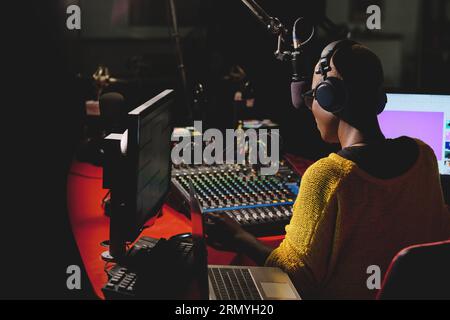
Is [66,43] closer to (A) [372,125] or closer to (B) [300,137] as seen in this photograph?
(A) [372,125]

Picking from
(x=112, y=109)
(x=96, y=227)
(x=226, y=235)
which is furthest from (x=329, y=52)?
(x=112, y=109)

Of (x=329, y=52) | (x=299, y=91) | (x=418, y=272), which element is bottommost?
(x=418, y=272)

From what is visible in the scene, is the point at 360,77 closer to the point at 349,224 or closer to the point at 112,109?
the point at 349,224

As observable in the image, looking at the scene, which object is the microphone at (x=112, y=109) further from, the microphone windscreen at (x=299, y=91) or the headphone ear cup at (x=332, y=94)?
the headphone ear cup at (x=332, y=94)

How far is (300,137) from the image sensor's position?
259 cm

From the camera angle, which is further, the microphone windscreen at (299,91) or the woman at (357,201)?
the microphone windscreen at (299,91)

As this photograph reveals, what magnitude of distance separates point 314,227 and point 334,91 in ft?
1.07

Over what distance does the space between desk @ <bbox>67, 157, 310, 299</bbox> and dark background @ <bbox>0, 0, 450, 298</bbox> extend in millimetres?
64

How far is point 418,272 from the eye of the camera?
0.98 metres

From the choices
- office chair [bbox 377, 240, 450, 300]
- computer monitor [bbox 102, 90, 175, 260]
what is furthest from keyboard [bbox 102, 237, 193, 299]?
office chair [bbox 377, 240, 450, 300]

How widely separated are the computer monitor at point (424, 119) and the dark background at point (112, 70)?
0.18 feet

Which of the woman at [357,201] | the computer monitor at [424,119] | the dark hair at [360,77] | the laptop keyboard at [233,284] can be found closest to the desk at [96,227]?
the laptop keyboard at [233,284]

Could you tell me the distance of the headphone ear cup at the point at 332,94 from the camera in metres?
1.27

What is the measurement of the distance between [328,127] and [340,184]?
0.77 feet
